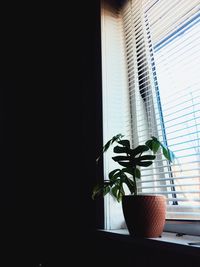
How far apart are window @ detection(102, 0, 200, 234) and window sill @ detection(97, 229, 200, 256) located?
9 centimetres

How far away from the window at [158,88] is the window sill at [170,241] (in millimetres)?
90

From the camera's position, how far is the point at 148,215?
2.68 feet

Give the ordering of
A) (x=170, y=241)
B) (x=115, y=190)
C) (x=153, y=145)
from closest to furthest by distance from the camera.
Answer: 1. (x=170, y=241)
2. (x=153, y=145)
3. (x=115, y=190)

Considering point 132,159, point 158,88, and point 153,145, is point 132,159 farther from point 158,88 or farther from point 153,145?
point 158,88

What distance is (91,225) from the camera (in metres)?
1.20

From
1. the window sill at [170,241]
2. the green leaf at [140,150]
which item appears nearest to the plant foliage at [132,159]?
the green leaf at [140,150]

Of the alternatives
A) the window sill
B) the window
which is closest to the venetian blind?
the window

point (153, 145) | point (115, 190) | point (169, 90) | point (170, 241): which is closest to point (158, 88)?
point (169, 90)

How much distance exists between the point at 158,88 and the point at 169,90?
79 millimetres

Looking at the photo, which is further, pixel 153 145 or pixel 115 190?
pixel 115 190

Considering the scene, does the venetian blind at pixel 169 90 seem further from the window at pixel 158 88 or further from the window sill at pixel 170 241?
the window sill at pixel 170 241

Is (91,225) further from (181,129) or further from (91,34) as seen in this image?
(91,34)

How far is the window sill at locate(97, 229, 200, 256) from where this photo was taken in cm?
66

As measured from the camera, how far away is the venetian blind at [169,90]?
919 mm
